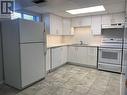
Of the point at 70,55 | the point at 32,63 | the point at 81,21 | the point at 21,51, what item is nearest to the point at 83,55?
the point at 70,55

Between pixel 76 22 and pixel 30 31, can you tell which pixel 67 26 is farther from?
pixel 30 31

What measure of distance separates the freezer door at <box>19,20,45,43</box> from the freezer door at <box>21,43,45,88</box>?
145 mm

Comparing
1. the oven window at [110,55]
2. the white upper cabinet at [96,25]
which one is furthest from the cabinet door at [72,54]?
the oven window at [110,55]

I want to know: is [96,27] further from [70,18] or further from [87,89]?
[87,89]

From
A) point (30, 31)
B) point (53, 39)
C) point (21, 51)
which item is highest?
point (30, 31)

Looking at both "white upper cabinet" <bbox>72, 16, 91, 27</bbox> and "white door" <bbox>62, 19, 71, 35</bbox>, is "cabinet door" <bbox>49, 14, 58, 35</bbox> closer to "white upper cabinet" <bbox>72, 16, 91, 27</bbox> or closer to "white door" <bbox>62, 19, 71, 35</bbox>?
"white door" <bbox>62, 19, 71, 35</bbox>

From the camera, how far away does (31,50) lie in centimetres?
280

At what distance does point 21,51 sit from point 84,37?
11.2 feet

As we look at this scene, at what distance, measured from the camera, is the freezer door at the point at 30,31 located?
8.32 ft

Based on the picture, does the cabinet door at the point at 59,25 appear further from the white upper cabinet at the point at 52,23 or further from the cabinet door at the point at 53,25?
the cabinet door at the point at 53,25

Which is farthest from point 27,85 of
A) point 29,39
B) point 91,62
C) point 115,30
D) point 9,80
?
point 115,30

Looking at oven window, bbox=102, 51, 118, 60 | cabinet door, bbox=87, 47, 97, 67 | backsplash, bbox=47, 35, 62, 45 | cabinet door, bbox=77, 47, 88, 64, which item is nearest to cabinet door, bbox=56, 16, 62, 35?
backsplash, bbox=47, 35, 62, 45

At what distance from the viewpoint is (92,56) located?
440 centimetres

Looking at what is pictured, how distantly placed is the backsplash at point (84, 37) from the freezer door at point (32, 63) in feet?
8.69
